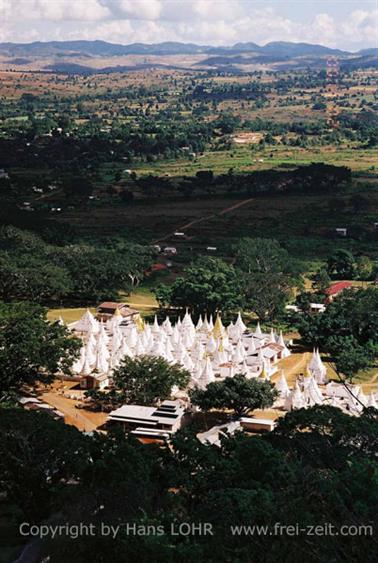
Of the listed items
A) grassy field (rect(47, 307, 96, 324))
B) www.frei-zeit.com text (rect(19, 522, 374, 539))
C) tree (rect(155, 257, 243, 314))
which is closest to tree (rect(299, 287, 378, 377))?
tree (rect(155, 257, 243, 314))

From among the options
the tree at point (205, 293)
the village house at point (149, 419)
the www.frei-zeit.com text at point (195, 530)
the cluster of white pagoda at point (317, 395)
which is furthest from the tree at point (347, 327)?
the www.frei-zeit.com text at point (195, 530)

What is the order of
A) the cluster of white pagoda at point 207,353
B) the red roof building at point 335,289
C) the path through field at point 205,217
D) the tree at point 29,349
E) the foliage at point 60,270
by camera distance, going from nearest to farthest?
the tree at point 29,349 < the cluster of white pagoda at point 207,353 < the foliage at point 60,270 < the red roof building at point 335,289 < the path through field at point 205,217

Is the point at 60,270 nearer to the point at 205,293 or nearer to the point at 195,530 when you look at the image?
the point at 205,293

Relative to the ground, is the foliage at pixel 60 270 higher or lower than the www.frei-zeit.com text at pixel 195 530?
lower

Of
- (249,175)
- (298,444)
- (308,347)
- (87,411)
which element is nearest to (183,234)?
(249,175)

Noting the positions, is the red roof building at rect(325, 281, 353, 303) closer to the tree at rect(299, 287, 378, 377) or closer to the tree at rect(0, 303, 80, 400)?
the tree at rect(299, 287, 378, 377)

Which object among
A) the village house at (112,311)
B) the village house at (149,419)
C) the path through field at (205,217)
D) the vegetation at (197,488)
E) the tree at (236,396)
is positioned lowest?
the path through field at (205,217)

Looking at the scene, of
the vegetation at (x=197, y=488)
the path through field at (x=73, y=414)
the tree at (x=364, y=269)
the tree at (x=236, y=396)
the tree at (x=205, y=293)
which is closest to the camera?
the vegetation at (x=197, y=488)

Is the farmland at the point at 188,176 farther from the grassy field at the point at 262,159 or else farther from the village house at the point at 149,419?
the village house at the point at 149,419

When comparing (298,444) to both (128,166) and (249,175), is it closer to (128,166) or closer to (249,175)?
(249,175)
